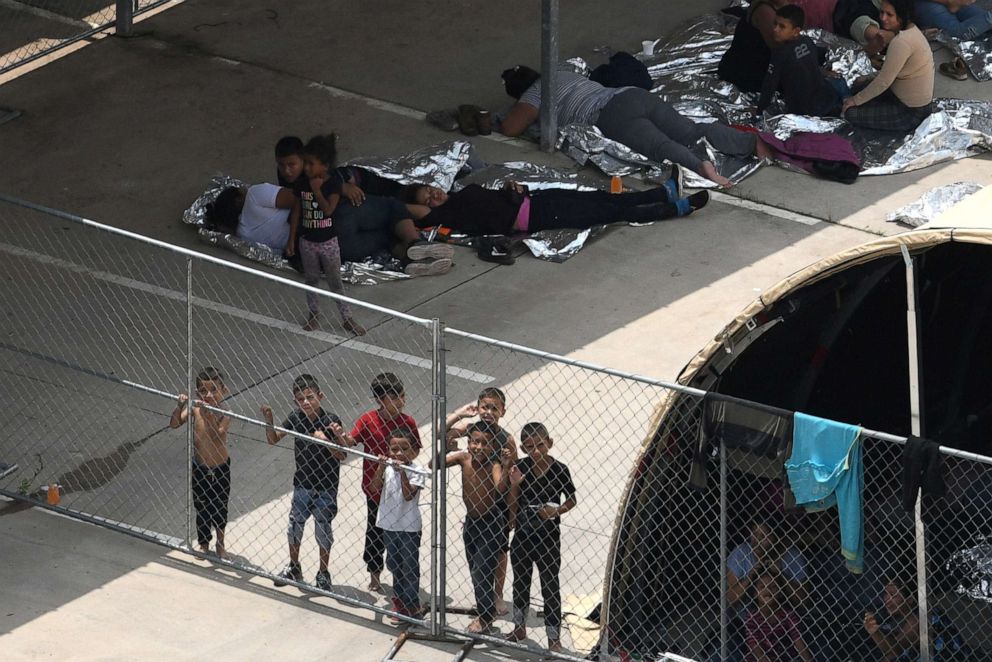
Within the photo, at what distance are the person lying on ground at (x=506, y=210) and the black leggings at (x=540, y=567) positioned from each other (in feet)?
17.2

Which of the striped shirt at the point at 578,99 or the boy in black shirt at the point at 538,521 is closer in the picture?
the boy in black shirt at the point at 538,521

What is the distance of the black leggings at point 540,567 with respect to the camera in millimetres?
9664

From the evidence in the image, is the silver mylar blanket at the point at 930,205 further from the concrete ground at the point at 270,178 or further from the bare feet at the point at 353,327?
the bare feet at the point at 353,327

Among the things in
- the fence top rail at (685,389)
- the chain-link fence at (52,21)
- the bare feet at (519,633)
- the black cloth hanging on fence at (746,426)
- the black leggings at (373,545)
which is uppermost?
the fence top rail at (685,389)

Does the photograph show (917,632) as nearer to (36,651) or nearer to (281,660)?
(281,660)

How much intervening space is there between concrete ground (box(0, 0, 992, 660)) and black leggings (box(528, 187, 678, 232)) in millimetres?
144

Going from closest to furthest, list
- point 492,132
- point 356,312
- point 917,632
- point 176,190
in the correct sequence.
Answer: point 917,632 → point 356,312 → point 176,190 → point 492,132

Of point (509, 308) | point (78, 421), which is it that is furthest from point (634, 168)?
point (78, 421)

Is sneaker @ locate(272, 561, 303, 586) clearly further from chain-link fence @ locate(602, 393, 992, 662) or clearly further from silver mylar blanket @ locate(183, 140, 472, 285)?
silver mylar blanket @ locate(183, 140, 472, 285)

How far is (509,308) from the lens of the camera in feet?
44.8

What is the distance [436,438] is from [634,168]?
22.1 feet

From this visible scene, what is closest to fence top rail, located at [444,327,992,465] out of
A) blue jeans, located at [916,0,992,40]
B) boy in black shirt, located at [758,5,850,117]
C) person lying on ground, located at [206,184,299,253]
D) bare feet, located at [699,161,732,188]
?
person lying on ground, located at [206,184,299,253]

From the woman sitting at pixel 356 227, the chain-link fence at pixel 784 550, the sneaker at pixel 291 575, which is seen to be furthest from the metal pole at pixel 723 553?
the woman sitting at pixel 356 227

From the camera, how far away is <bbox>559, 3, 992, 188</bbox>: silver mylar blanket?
16.0m
